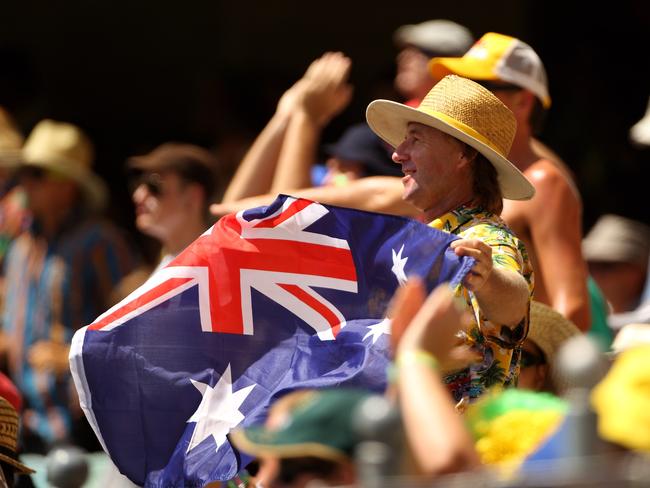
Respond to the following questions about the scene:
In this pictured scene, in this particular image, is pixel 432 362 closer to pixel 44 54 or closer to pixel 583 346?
pixel 583 346

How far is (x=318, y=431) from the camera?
317cm

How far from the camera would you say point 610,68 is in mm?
8602

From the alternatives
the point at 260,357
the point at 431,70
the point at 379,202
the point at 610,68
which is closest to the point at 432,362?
the point at 260,357

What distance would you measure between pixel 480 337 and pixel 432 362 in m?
1.08

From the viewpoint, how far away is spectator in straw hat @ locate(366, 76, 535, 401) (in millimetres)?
4340

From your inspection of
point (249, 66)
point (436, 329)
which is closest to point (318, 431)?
point (436, 329)

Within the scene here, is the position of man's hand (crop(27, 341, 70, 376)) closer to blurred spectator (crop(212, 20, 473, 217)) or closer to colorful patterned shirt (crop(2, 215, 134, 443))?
colorful patterned shirt (crop(2, 215, 134, 443))

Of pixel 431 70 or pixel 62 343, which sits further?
pixel 62 343

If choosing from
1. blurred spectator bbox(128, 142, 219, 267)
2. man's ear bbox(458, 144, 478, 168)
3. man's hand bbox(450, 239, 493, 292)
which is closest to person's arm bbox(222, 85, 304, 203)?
blurred spectator bbox(128, 142, 219, 267)

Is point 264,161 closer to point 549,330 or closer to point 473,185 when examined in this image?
point 549,330

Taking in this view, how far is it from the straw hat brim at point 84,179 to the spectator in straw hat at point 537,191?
9.96ft

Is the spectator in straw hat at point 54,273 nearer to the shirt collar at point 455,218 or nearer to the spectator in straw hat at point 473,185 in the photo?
the spectator in straw hat at point 473,185

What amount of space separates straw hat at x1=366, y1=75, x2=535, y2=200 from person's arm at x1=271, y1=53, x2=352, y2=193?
137 cm

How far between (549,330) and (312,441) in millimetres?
2027
